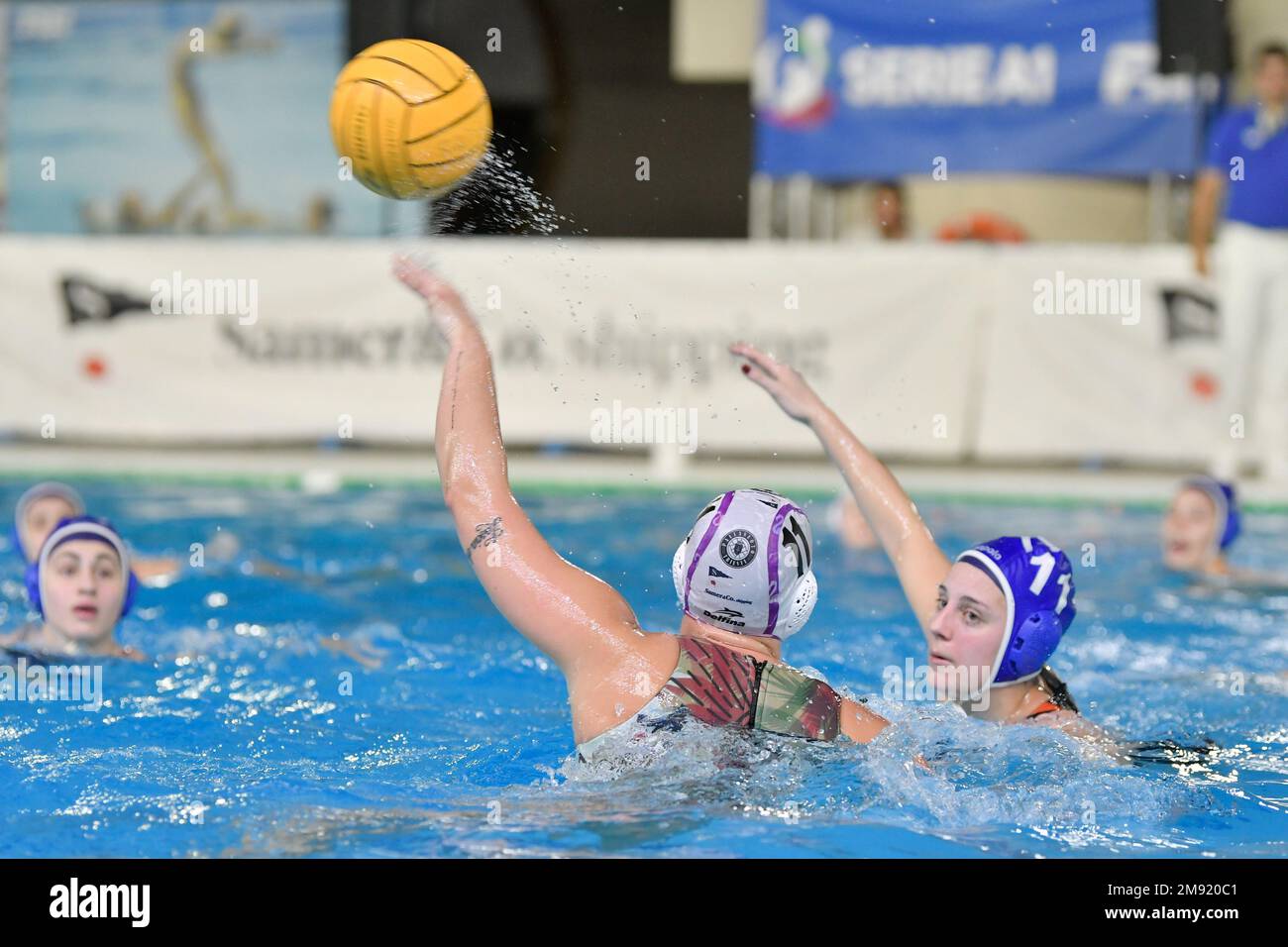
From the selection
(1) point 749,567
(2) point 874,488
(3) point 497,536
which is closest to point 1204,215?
(2) point 874,488

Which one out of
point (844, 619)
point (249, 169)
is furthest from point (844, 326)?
point (249, 169)

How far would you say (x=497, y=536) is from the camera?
3.38 m

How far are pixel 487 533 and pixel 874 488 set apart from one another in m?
1.29

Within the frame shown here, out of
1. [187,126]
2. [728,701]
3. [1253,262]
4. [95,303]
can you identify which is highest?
[187,126]

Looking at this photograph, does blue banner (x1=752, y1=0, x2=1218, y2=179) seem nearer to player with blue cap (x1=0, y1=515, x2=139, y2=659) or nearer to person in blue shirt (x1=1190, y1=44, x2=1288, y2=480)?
person in blue shirt (x1=1190, y1=44, x2=1288, y2=480)

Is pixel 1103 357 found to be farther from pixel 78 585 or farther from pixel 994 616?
pixel 78 585

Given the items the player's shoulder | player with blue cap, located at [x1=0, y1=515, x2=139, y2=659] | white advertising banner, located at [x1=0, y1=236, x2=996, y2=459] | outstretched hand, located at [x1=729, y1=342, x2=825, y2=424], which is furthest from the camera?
white advertising banner, located at [x1=0, y1=236, x2=996, y2=459]

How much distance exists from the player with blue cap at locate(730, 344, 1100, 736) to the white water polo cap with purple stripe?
52 centimetres

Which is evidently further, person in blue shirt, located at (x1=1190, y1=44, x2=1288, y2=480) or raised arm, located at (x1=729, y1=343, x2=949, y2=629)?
person in blue shirt, located at (x1=1190, y1=44, x2=1288, y2=480)

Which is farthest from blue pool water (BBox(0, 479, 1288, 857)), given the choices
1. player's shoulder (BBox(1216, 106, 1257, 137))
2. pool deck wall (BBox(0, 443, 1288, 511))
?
player's shoulder (BBox(1216, 106, 1257, 137))

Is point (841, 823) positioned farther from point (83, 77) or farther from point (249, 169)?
point (83, 77)

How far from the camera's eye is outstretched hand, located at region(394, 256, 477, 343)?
11.4 ft

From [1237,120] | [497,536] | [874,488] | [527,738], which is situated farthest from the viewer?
[1237,120]

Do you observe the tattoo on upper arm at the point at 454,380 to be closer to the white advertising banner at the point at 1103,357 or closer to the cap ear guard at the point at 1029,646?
the cap ear guard at the point at 1029,646
